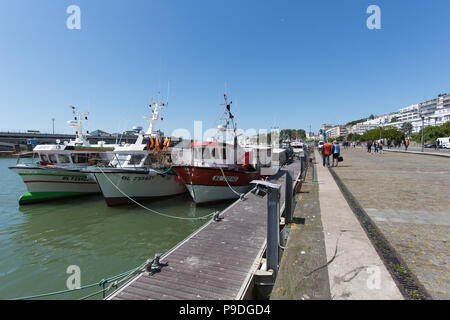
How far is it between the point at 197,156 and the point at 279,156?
11.7 metres

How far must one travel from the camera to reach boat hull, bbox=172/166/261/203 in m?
10.8

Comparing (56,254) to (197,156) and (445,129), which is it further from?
(445,129)

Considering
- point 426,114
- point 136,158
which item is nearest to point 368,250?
point 136,158

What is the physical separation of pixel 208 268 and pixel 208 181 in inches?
278

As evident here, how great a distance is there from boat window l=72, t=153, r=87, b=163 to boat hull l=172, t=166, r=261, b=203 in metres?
9.23

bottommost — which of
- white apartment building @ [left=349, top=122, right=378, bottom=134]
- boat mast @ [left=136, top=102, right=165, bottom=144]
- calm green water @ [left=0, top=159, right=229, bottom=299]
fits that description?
calm green water @ [left=0, top=159, right=229, bottom=299]

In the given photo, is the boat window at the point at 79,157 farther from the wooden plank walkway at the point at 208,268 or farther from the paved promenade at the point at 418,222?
the paved promenade at the point at 418,222

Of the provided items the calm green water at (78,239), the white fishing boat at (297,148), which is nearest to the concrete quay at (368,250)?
the calm green water at (78,239)

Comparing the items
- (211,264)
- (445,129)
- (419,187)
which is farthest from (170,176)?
(445,129)

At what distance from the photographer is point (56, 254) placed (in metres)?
6.87

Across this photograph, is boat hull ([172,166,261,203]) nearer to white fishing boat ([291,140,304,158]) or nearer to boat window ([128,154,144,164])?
boat window ([128,154,144,164])

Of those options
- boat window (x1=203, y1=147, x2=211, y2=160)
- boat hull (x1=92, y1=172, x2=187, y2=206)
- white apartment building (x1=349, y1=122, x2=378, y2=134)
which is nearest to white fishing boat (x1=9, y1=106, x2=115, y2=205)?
boat hull (x1=92, y1=172, x2=187, y2=206)

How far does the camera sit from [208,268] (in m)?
4.09

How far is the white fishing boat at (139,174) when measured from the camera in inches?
452
